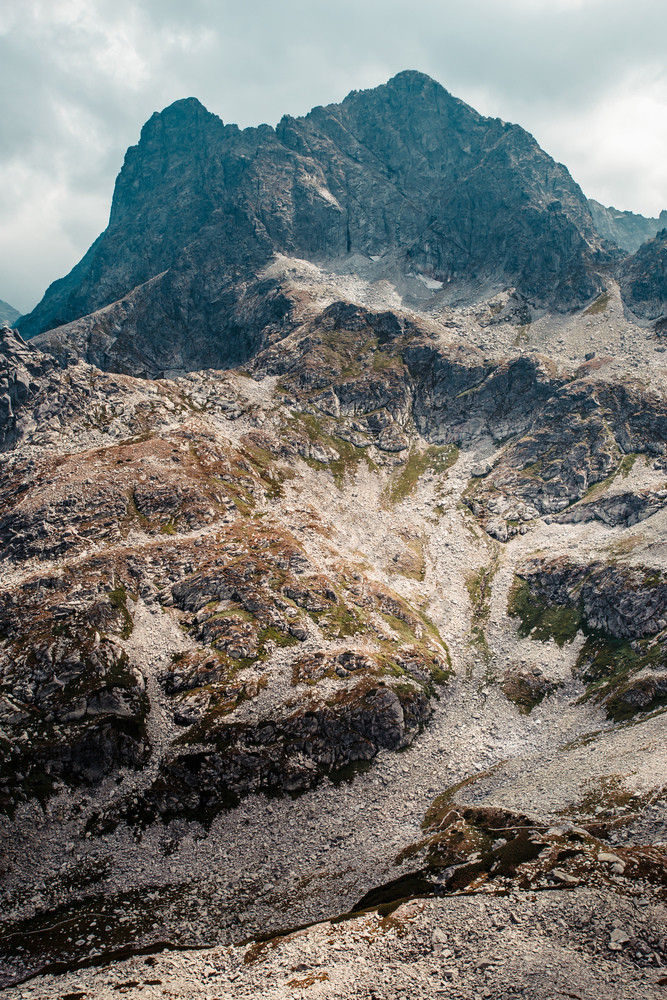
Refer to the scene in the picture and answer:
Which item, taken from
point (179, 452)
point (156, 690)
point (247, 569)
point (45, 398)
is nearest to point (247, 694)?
point (156, 690)

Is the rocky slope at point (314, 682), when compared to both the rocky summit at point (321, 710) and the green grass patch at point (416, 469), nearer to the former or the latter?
the rocky summit at point (321, 710)

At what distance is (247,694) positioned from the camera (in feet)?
321

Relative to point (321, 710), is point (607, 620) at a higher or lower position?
higher

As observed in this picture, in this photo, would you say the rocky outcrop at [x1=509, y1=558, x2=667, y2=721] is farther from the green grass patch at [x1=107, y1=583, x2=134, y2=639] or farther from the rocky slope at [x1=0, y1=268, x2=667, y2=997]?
the green grass patch at [x1=107, y1=583, x2=134, y2=639]

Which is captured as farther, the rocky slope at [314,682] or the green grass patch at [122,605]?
the green grass patch at [122,605]

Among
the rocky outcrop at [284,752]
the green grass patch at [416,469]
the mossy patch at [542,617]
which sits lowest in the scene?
the rocky outcrop at [284,752]

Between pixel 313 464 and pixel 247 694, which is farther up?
pixel 313 464

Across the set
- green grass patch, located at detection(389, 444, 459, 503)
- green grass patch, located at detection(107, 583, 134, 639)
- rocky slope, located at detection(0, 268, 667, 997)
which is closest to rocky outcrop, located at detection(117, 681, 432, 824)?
rocky slope, located at detection(0, 268, 667, 997)

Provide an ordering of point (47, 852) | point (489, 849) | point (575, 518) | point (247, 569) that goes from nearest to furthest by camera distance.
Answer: point (489, 849) < point (47, 852) < point (247, 569) < point (575, 518)

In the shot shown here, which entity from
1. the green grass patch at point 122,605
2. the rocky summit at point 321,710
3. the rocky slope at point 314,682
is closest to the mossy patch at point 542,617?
the rocky slope at point 314,682

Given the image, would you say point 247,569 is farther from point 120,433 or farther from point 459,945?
point 459,945

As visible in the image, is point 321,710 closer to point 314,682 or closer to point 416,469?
point 314,682

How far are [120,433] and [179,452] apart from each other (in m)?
20.5

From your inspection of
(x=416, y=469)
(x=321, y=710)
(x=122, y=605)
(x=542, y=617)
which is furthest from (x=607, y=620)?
(x=122, y=605)
